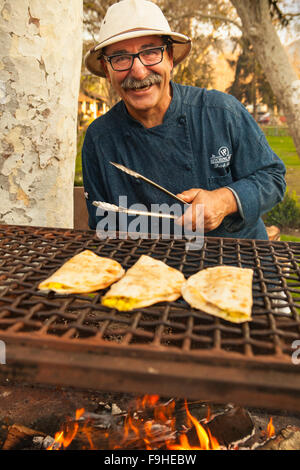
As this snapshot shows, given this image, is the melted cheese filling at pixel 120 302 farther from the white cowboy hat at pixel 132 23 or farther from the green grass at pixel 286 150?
the green grass at pixel 286 150

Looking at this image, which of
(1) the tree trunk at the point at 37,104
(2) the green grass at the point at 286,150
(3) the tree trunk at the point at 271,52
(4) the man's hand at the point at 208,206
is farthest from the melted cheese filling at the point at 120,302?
(2) the green grass at the point at 286,150

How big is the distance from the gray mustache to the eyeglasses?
8cm

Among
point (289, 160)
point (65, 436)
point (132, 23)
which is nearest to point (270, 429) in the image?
point (65, 436)

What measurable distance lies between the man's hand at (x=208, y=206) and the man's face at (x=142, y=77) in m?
0.93

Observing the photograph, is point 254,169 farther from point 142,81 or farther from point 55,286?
point 55,286

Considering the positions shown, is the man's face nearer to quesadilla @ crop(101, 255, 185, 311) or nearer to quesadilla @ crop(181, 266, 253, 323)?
quesadilla @ crop(101, 255, 185, 311)

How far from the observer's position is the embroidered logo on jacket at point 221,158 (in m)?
3.14

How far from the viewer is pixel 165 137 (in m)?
3.17

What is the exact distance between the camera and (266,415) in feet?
8.07

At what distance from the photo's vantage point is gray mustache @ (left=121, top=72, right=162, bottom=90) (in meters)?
2.89

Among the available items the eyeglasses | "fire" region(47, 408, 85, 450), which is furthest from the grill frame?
the eyeglasses

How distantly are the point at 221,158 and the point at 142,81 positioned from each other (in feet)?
2.84

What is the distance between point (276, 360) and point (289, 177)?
44.2ft

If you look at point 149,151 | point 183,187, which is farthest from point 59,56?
point 183,187
